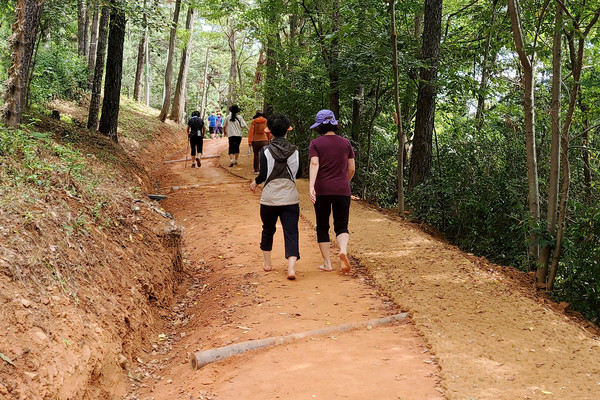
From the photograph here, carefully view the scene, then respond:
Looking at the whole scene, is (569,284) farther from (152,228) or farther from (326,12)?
(326,12)

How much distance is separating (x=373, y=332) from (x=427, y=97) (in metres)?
8.55

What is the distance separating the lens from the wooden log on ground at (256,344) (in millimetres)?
4957

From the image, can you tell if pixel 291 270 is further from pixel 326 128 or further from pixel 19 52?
pixel 19 52

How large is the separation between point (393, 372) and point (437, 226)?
27.0 ft

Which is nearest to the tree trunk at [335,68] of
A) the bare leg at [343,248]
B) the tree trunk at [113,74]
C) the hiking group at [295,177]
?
the tree trunk at [113,74]

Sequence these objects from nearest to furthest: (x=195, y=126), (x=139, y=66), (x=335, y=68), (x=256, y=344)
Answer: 1. (x=256, y=344)
2. (x=335, y=68)
3. (x=195, y=126)
4. (x=139, y=66)

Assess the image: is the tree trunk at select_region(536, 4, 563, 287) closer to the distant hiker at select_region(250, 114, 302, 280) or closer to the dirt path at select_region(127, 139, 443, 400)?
the dirt path at select_region(127, 139, 443, 400)

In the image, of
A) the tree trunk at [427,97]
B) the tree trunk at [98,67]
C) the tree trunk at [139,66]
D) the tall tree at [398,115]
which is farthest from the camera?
the tree trunk at [139,66]

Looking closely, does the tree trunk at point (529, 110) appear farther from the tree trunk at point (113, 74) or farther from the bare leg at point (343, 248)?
the tree trunk at point (113, 74)

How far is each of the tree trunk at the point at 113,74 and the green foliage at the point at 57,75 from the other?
2.17m

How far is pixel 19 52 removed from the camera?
8375 mm

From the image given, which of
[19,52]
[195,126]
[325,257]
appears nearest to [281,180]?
[325,257]

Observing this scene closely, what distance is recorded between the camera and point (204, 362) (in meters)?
4.94

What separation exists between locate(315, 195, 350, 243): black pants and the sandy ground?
2.16 ft
